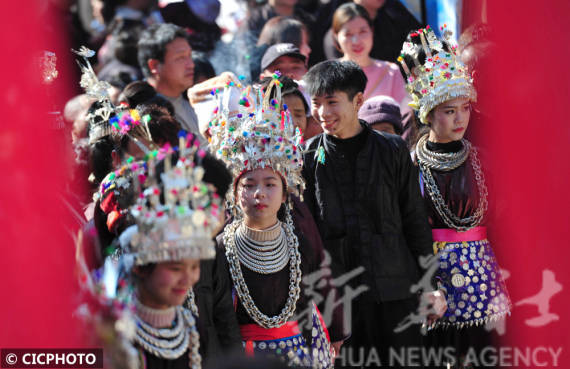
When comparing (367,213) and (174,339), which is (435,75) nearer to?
(367,213)

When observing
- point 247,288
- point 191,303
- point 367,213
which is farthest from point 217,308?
point 367,213

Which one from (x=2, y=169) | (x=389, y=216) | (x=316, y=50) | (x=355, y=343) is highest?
(x=316, y=50)

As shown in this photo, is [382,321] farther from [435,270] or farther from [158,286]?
[158,286]

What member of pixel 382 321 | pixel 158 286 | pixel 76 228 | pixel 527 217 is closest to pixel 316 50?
pixel 527 217

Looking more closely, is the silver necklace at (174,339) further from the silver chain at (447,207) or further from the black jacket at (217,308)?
the silver chain at (447,207)

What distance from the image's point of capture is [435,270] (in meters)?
4.39

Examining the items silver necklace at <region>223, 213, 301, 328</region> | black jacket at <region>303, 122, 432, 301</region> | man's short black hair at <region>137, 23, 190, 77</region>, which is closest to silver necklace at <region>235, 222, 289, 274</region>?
silver necklace at <region>223, 213, 301, 328</region>

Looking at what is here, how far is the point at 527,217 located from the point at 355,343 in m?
1.30

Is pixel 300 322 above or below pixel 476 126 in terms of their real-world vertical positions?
below

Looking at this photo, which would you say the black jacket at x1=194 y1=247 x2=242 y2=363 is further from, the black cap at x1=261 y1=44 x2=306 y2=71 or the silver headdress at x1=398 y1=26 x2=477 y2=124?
the black cap at x1=261 y1=44 x2=306 y2=71

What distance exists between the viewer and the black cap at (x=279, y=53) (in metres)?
5.38

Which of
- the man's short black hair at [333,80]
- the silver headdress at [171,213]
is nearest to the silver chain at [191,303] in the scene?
the silver headdress at [171,213]

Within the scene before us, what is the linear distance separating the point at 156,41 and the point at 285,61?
2.74ft

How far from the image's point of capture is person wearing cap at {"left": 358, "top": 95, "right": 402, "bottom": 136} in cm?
501
